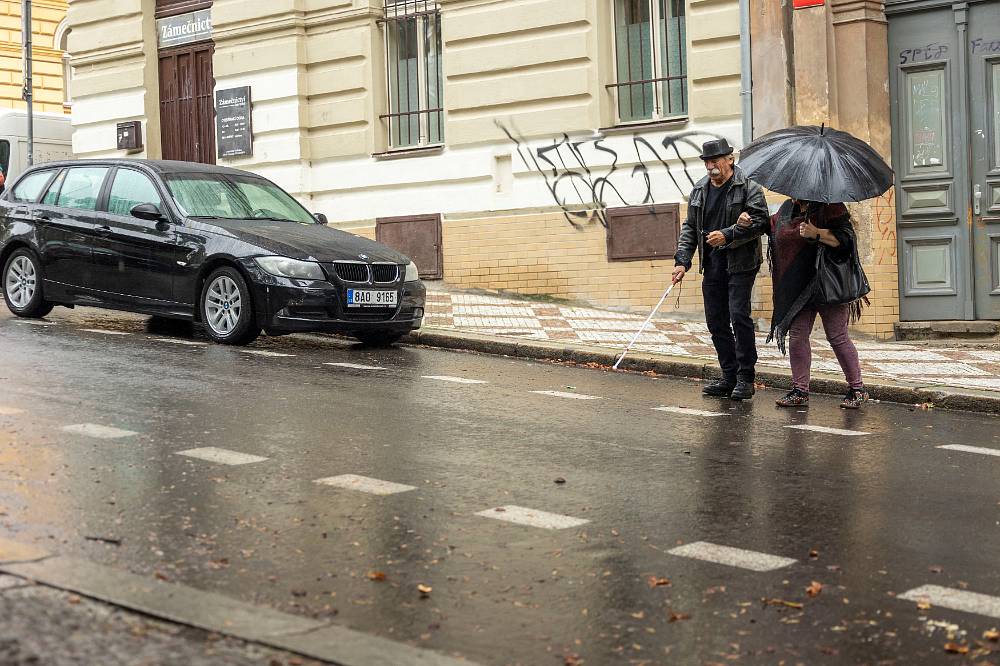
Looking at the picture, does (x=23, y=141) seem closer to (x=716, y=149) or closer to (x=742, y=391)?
(x=716, y=149)

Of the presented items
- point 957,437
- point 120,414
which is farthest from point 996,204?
point 120,414

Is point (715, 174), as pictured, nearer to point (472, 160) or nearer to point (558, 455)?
point (558, 455)

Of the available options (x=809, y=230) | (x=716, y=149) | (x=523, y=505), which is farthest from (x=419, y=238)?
(x=523, y=505)

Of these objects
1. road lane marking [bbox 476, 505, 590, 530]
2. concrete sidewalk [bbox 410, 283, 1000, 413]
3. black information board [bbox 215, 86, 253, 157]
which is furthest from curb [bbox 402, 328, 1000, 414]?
black information board [bbox 215, 86, 253, 157]

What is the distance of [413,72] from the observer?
1931cm

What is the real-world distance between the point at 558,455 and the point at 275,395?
254cm

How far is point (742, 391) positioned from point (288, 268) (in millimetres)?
→ 4091

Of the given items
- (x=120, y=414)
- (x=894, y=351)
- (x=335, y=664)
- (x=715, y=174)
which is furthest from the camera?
(x=894, y=351)

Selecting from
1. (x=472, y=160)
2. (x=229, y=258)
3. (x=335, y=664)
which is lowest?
(x=335, y=664)

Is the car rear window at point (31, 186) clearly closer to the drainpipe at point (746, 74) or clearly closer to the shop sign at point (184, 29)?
the drainpipe at point (746, 74)

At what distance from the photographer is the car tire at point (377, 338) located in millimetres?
13289

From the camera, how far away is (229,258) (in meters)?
12.4

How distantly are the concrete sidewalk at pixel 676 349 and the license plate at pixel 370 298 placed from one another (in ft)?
3.09

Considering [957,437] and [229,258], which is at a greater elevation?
[229,258]
